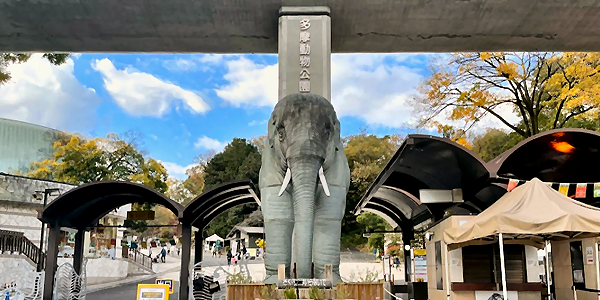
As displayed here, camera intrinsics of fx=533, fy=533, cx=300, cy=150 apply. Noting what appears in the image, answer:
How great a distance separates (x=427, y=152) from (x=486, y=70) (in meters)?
15.1

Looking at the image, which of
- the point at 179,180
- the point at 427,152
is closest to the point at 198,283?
the point at 427,152

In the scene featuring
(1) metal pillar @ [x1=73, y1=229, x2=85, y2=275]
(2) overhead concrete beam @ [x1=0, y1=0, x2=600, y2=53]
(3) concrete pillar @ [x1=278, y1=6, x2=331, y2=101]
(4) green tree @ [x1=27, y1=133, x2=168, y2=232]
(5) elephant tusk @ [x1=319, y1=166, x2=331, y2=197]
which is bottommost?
(1) metal pillar @ [x1=73, y1=229, x2=85, y2=275]

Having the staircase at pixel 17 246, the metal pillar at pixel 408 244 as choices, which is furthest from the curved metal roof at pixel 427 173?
the staircase at pixel 17 246

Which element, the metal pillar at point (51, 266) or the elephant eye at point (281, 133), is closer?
the elephant eye at point (281, 133)

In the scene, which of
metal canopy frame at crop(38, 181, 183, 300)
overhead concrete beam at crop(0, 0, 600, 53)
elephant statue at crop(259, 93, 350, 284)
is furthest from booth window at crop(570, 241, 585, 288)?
metal canopy frame at crop(38, 181, 183, 300)

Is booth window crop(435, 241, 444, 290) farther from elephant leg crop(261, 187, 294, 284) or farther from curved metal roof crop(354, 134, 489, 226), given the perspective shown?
elephant leg crop(261, 187, 294, 284)

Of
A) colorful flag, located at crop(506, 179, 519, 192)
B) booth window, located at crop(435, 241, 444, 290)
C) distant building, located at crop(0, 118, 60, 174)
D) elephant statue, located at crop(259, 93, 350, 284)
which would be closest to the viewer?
elephant statue, located at crop(259, 93, 350, 284)

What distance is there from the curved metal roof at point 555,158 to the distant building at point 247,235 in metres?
29.1

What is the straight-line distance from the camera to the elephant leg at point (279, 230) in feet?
26.5

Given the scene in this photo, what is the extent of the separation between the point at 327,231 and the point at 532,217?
9.56 ft

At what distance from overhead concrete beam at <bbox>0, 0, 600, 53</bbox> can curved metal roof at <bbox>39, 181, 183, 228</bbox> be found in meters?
3.32

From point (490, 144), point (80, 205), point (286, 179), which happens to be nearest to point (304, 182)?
point (286, 179)

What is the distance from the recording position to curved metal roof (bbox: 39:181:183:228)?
41.7 feet

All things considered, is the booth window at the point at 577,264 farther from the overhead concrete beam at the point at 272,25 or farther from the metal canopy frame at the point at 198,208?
the metal canopy frame at the point at 198,208
